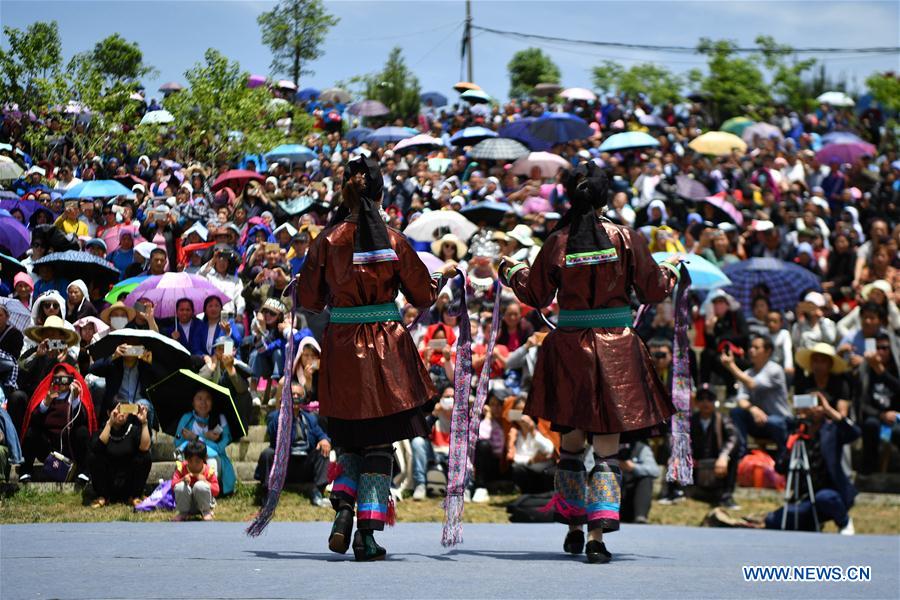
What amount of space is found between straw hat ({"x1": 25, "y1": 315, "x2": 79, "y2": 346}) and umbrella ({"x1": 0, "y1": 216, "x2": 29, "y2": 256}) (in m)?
0.93

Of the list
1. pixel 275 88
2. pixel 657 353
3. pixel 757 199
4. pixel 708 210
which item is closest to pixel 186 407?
pixel 275 88

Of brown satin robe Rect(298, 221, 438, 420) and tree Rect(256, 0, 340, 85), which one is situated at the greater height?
tree Rect(256, 0, 340, 85)

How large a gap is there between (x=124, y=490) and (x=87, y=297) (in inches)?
107

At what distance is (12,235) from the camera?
11.4 meters

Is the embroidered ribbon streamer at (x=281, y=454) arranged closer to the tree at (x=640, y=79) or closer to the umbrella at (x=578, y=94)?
the umbrella at (x=578, y=94)

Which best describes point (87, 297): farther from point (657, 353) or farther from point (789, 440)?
point (789, 440)

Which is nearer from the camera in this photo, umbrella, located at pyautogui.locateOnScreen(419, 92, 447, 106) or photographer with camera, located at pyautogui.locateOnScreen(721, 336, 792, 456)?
photographer with camera, located at pyautogui.locateOnScreen(721, 336, 792, 456)

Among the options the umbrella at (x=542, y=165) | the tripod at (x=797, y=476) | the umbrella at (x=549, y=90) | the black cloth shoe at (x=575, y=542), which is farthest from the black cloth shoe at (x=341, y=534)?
the umbrella at (x=549, y=90)

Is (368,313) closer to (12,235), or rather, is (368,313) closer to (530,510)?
(530,510)

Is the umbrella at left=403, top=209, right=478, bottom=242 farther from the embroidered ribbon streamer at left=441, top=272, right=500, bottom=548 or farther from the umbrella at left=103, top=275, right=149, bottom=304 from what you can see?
the embroidered ribbon streamer at left=441, top=272, right=500, bottom=548

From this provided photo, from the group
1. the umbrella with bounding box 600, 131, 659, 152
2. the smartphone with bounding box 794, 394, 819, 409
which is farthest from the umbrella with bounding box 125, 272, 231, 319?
the umbrella with bounding box 600, 131, 659, 152

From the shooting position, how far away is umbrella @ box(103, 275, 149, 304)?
40.1ft

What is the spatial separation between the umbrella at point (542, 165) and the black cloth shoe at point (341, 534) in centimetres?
1265

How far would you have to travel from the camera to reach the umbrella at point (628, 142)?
2103 centimetres
